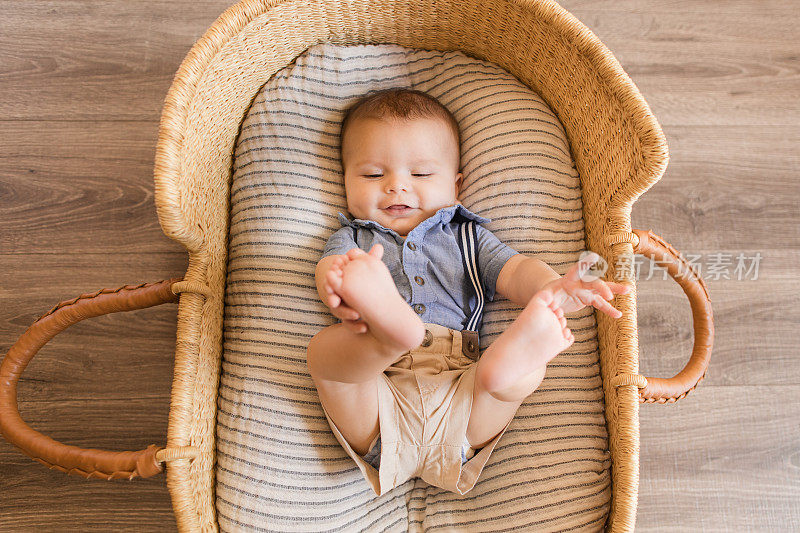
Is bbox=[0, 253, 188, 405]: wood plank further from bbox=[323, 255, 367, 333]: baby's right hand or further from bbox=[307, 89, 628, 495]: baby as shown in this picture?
bbox=[323, 255, 367, 333]: baby's right hand

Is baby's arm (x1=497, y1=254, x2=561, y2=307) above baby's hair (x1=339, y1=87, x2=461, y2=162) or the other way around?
the other way around

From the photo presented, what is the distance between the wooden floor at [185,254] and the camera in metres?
1.33

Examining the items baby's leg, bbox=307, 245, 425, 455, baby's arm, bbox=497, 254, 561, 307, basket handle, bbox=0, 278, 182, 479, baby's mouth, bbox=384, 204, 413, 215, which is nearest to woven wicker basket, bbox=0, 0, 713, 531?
basket handle, bbox=0, 278, 182, 479

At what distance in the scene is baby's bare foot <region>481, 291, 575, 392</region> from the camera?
32.5 inches

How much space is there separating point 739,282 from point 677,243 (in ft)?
0.57

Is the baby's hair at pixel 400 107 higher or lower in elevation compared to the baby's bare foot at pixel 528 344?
higher

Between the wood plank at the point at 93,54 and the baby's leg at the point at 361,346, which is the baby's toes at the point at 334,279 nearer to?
the baby's leg at the point at 361,346

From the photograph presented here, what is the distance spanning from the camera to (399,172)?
1.12 meters

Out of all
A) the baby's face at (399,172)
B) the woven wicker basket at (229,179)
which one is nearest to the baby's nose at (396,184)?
the baby's face at (399,172)

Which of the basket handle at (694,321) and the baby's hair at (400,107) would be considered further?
the baby's hair at (400,107)

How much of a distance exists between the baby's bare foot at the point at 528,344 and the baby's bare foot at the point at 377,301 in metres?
0.12

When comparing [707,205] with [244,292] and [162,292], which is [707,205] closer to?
[244,292]

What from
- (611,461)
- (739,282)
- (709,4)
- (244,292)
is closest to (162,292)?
(244,292)

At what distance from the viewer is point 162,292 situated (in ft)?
3.34
